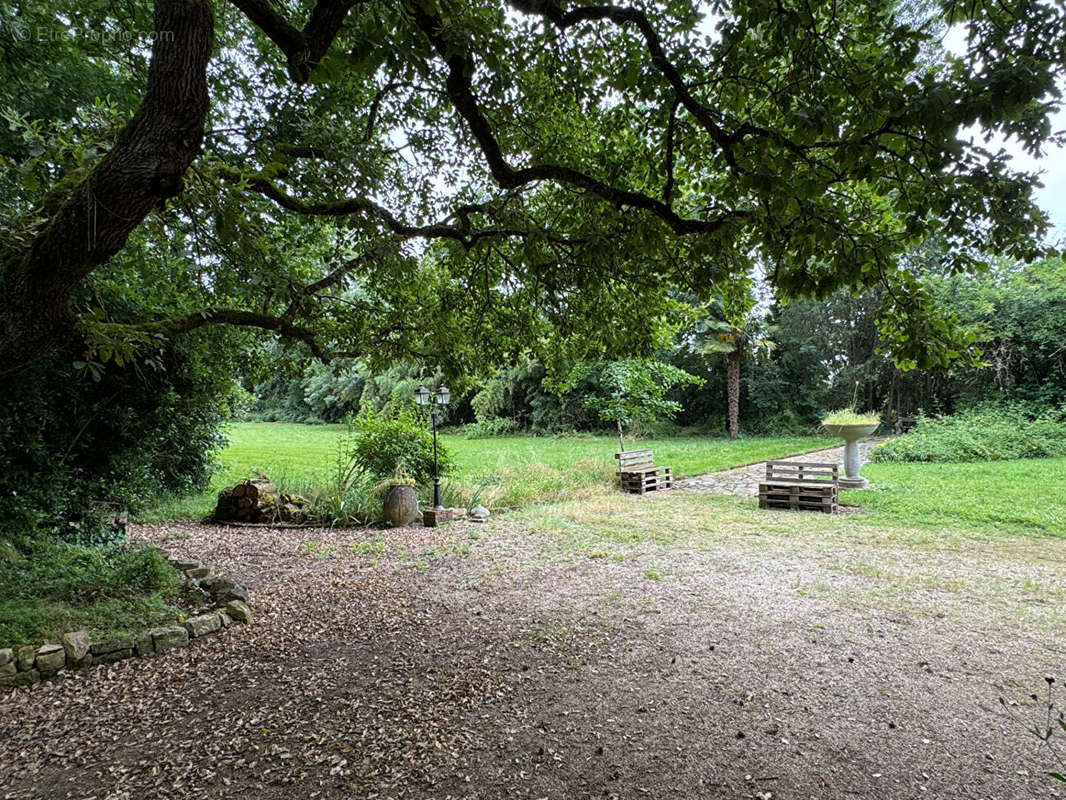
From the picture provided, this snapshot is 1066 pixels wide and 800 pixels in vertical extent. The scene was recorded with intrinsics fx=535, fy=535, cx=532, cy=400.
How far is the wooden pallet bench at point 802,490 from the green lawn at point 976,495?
2.07ft

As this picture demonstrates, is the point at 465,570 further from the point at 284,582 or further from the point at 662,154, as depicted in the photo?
the point at 662,154

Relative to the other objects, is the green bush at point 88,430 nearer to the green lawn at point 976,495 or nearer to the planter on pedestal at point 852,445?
the green lawn at point 976,495

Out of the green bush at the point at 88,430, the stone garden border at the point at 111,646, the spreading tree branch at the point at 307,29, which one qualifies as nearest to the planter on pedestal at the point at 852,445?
the stone garden border at the point at 111,646

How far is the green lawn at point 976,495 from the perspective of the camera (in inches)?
259

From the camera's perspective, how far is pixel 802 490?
25.4 feet

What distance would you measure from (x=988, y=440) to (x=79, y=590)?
50.0ft

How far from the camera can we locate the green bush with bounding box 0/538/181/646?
3416 mm

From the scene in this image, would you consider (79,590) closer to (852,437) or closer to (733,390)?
(852,437)

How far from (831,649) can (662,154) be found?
3.58m

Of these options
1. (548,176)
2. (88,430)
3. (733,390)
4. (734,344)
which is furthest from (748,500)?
(733,390)

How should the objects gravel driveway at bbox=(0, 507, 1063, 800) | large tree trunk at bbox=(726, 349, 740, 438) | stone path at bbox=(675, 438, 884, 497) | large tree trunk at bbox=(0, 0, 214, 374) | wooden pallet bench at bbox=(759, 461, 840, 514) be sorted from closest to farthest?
large tree trunk at bbox=(0, 0, 214, 374) → gravel driveway at bbox=(0, 507, 1063, 800) → wooden pallet bench at bbox=(759, 461, 840, 514) → stone path at bbox=(675, 438, 884, 497) → large tree trunk at bbox=(726, 349, 740, 438)

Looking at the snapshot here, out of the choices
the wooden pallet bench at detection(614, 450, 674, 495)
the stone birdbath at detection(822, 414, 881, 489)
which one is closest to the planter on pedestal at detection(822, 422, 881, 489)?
the stone birdbath at detection(822, 414, 881, 489)

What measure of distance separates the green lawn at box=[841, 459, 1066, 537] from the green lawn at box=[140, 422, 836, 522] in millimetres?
3525

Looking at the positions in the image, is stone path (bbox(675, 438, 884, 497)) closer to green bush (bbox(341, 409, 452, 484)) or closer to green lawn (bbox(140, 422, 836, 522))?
green lawn (bbox(140, 422, 836, 522))
